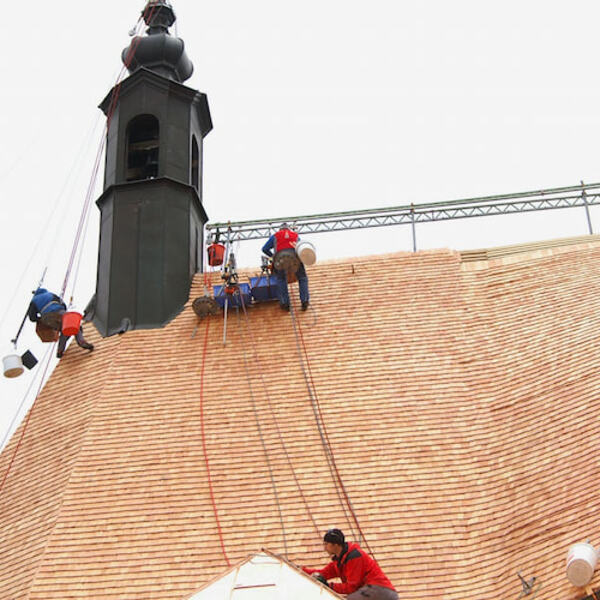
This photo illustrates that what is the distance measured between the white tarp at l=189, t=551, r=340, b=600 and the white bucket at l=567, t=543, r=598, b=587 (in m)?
3.15

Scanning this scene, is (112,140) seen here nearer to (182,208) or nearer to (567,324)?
(182,208)

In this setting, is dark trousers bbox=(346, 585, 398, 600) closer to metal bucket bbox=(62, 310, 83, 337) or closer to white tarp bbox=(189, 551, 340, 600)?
white tarp bbox=(189, 551, 340, 600)

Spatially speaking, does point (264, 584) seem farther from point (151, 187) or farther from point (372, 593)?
point (151, 187)

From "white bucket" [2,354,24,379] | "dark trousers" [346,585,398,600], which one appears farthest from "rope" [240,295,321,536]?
"white bucket" [2,354,24,379]

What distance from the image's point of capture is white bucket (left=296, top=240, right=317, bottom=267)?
17.0 metres

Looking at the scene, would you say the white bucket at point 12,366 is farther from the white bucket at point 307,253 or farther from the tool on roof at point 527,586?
the tool on roof at point 527,586

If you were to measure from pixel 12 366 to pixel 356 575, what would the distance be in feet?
33.0

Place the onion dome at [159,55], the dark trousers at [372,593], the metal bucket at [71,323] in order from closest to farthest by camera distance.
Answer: the dark trousers at [372,593], the metal bucket at [71,323], the onion dome at [159,55]

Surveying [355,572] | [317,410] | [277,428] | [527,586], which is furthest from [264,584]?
[317,410]

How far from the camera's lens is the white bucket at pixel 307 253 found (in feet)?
55.9

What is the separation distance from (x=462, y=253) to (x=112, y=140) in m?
8.96

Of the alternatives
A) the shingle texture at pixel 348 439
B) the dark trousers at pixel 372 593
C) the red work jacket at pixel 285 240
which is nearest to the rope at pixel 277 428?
the shingle texture at pixel 348 439

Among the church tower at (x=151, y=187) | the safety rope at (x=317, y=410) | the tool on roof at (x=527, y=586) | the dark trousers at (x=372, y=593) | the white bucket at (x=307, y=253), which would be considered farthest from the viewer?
the church tower at (x=151, y=187)

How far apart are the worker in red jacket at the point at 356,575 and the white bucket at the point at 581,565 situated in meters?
2.21
